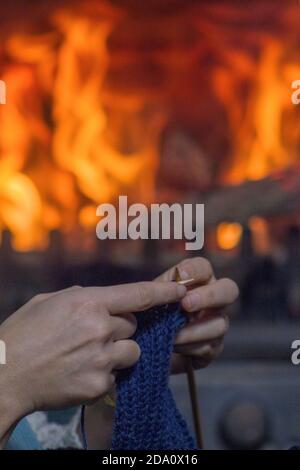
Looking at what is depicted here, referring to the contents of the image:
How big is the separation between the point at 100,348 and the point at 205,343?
197 millimetres

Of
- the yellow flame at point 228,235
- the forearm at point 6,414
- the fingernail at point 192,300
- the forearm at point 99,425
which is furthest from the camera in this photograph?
the yellow flame at point 228,235

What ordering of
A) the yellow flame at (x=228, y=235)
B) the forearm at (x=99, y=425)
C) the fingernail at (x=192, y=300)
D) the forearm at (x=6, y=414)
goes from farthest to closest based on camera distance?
the yellow flame at (x=228, y=235), the forearm at (x=99, y=425), the fingernail at (x=192, y=300), the forearm at (x=6, y=414)

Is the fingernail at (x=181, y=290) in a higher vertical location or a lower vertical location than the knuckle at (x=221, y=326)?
higher

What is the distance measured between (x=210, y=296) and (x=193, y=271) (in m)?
0.03

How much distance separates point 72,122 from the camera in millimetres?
2016

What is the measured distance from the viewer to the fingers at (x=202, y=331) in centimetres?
80

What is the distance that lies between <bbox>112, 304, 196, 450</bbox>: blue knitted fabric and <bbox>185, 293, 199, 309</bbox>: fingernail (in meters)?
0.01

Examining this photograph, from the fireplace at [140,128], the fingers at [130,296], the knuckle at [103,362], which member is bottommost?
the knuckle at [103,362]

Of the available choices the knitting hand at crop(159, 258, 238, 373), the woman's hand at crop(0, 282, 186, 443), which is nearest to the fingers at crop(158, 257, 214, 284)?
the knitting hand at crop(159, 258, 238, 373)

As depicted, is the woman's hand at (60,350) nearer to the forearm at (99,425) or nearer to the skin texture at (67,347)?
the skin texture at (67,347)

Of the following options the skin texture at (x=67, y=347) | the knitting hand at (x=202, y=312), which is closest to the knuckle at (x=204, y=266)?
the knitting hand at (x=202, y=312)

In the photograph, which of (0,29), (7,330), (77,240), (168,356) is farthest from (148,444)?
(0,29)

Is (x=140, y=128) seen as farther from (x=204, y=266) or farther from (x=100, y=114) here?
(x=204, y=266)
